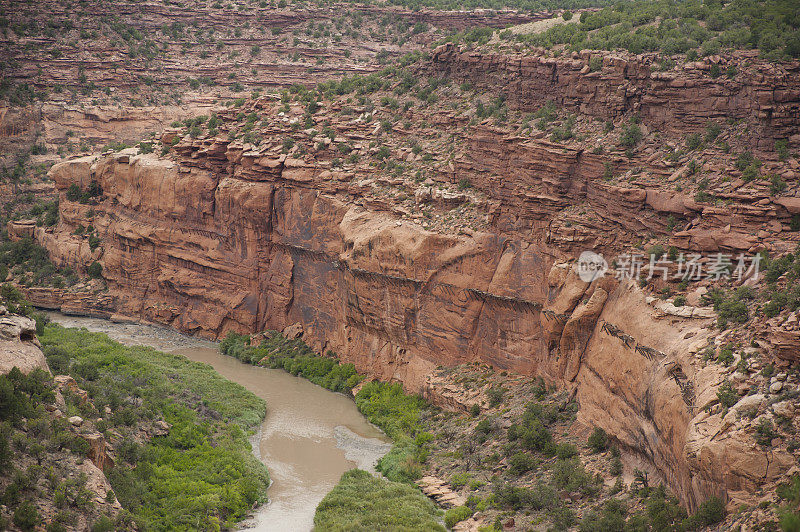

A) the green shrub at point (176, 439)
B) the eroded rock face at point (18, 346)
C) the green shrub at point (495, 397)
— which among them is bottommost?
the green shrub at point (176, 439)

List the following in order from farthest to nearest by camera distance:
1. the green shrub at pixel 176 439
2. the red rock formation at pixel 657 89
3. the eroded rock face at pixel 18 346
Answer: the red rock formation at pixel 657 89, the green shrub at pixel 176 439, the eroded rock face at pixel 18 346

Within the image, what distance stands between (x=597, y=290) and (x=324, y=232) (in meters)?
20.8

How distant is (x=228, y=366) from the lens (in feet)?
172

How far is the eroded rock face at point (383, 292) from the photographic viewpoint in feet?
89.8

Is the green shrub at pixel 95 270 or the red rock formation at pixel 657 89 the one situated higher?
the red rock formation at pixel 657 89

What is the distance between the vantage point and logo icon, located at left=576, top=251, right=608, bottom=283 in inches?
1385

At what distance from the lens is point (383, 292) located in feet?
149

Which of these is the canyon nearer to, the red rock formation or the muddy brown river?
the red rock formation

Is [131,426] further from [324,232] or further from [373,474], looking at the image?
[324,232]

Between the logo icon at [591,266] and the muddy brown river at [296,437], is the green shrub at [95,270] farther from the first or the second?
the logo icon at [591,266]

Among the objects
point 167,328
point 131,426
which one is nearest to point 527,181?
point 131,426

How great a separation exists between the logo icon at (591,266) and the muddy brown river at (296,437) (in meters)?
13.1

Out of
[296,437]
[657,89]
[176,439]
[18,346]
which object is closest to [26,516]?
[18,346]

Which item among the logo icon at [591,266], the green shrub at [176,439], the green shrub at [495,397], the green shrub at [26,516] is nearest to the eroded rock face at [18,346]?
the green shrub at [176,439]
